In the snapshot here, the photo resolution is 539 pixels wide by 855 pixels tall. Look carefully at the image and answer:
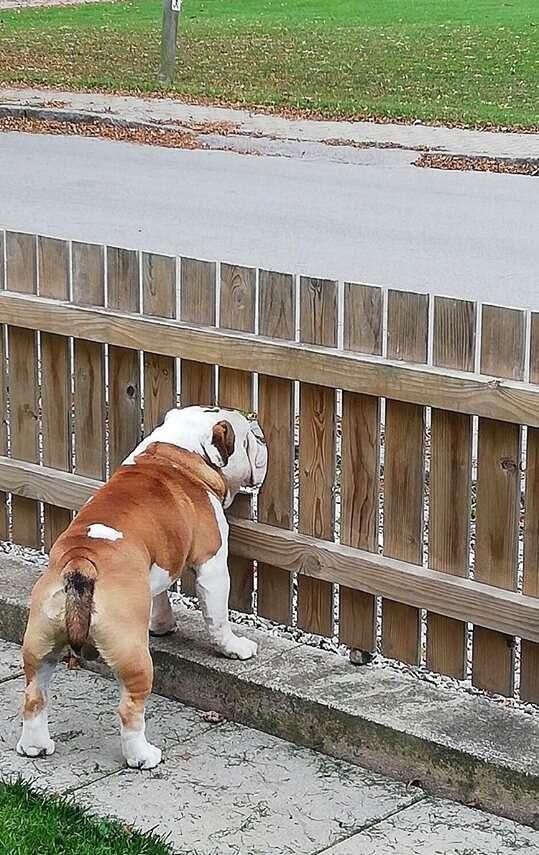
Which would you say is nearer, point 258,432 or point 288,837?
point 288,837

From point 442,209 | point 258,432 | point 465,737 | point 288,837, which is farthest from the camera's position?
point 442,209

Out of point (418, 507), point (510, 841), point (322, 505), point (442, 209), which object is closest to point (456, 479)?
point (418, 507)

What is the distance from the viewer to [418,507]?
424 centimetres

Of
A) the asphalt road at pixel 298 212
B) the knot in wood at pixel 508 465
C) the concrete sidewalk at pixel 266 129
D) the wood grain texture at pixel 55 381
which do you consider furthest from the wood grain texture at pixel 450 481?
the concrete sidewalk at pixel 266 129

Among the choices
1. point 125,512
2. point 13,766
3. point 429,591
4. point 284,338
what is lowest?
point 13,766

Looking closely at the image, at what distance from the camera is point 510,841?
357 centimetres

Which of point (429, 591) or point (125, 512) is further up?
point (125, 512)

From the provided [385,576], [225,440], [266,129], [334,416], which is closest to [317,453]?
[334,416]

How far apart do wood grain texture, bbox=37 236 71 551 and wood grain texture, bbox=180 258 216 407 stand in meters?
Answer: 0.54

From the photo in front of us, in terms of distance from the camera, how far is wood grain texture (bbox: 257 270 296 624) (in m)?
4.33

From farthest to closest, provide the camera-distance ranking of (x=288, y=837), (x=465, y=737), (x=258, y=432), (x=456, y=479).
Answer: (x=258, y=432), (x=456, y=479), (x=465, y=737), (x=288, y=837)

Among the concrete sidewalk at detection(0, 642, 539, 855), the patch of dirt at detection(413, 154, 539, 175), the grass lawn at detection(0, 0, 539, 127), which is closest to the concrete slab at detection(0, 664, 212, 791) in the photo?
the concrete sidewalk at detection(0, 642, 539, 855)

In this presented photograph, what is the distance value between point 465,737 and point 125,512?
1102 millimetres

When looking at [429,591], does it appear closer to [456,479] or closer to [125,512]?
[456,479]
